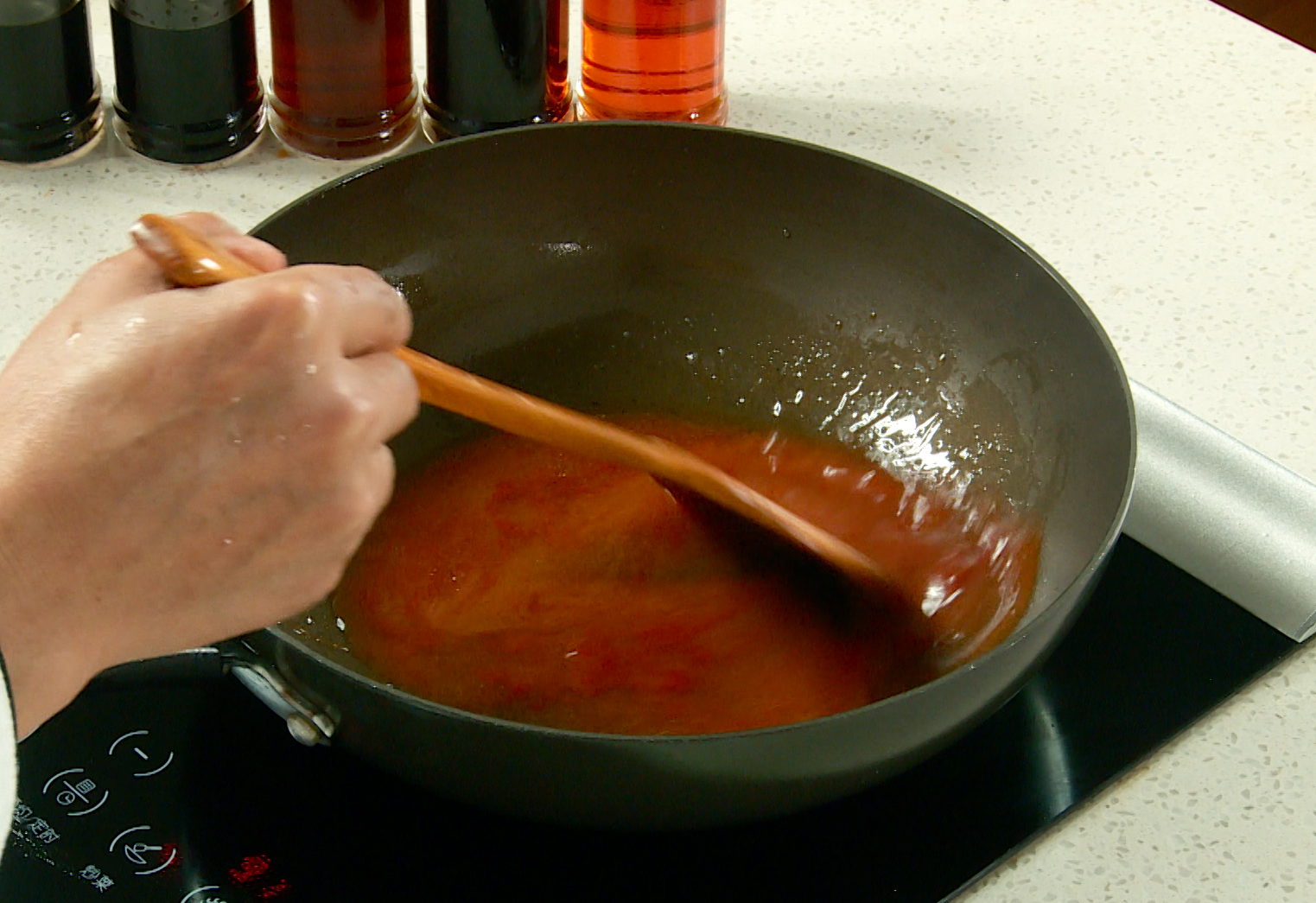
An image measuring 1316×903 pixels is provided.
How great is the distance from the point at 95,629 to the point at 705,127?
1.45ft

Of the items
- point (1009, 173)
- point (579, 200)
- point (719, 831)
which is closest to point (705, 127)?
point (579, 200)

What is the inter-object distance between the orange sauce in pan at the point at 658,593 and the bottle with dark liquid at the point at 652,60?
9.7 inches

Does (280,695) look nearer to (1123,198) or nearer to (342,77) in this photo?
(342,77)

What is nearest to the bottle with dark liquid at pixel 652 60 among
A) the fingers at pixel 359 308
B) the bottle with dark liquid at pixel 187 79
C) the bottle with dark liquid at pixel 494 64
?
the bottle with dark liquid at pixel 494 64

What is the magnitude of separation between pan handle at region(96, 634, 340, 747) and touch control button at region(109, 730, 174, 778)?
0.12ft

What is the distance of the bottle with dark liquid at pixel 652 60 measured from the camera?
86 centimetres

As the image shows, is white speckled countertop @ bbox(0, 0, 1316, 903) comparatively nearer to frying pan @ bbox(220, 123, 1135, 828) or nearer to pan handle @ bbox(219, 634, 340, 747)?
frying pan @ bbox(220, 123, 1135, 828)

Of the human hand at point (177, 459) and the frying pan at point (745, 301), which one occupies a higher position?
the human hand at point (177, 459)

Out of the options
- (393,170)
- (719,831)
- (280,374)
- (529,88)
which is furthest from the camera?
(529,88)

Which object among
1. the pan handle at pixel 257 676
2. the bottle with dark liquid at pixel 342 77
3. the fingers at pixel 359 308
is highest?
the fingers at pixel 359 308

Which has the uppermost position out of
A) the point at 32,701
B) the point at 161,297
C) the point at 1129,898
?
the point at 161,297

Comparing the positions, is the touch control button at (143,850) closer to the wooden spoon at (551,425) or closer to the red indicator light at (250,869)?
the red indicator light at (250,869)

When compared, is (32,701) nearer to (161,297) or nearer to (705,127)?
(161,297)

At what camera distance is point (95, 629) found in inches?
18.1
